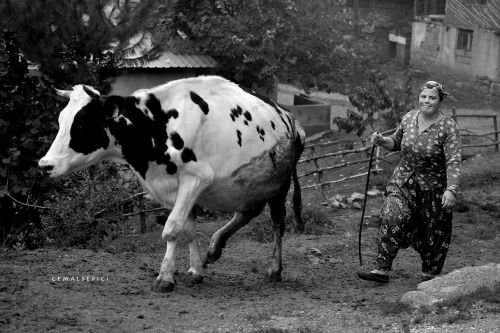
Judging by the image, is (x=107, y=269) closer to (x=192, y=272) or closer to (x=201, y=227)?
(x=192, y=272)

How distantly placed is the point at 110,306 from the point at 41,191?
4016 mm

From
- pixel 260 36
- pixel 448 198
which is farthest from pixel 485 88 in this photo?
pixel 448 198

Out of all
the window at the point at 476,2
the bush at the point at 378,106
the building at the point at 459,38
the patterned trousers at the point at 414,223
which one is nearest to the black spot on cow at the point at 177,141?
the patterned trousers at the point at 414,223

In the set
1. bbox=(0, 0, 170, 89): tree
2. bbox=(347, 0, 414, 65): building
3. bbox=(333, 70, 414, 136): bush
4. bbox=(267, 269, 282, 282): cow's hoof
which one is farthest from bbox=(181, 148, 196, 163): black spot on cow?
bbox=(347, 0, 414, 65): building

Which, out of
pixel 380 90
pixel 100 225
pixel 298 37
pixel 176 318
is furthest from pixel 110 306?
pixel 298 37

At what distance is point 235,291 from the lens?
7066 millimetres

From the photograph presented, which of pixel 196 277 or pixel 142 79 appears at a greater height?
pixel 142 79

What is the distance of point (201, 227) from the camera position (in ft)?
33.8

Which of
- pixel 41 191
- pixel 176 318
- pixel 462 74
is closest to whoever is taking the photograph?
pixel 176 318

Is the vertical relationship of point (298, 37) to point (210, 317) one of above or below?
above

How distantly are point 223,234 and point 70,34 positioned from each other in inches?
144

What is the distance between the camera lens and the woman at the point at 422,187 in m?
6.90

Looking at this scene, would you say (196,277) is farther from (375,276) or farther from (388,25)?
(388,25)

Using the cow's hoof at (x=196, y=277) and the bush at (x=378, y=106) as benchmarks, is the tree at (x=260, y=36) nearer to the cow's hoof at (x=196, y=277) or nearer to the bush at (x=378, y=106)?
the bush at (x=378, y=106)
